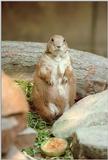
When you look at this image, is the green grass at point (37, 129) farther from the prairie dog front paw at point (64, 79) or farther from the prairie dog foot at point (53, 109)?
the prairie dog front paw at point (64, 79)

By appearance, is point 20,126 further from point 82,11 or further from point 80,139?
point 82,11

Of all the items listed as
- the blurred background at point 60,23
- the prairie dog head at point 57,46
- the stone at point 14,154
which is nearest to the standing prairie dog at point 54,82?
the prairie dog head at point 57,46

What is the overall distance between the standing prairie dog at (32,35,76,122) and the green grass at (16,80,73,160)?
30 mm

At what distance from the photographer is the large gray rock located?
6.45 ft

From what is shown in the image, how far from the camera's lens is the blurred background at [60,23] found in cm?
458

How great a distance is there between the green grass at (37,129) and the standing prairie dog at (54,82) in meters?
0.03

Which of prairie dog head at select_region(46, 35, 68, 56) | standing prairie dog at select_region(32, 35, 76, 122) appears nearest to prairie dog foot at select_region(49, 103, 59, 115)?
standing prairie dog at select_region(32, 35, 76, 122)

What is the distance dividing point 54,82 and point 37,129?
181 millimetres

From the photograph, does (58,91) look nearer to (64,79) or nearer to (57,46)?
(64,79)

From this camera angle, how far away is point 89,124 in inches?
85.4

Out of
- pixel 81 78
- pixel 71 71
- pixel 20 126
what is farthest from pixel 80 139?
pixel 81 78

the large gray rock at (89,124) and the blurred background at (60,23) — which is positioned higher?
the blurred background at (60,23)

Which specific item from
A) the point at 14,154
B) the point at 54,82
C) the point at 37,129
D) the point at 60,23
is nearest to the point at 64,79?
the point at 54,82

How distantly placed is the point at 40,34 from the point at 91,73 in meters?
2.07
